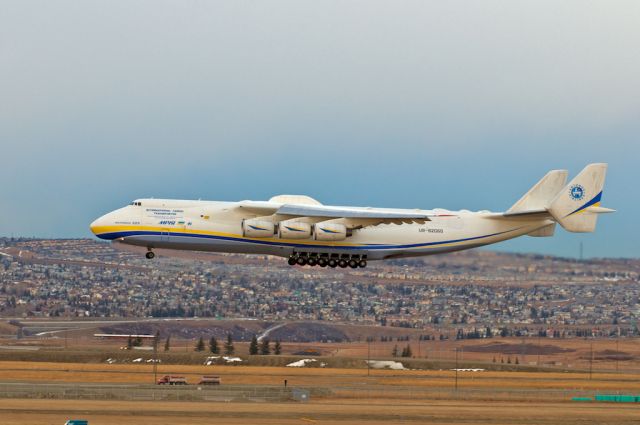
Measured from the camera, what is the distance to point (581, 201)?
50312mm

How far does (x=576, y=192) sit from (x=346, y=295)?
39171 mm

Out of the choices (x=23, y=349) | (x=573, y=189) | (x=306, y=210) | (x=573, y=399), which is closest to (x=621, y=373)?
(x=573, y=399)

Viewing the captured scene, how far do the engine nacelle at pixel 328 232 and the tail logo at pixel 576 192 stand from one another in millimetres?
9113

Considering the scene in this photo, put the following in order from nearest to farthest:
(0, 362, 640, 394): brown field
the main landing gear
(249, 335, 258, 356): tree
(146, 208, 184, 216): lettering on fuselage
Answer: (146, 208, 184, 216): lettering on fuselage, the main landing gear, (0, 362, 640, 394): brown field, (249, 335, 258, 356): tree

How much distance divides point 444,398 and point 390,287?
36.5 m

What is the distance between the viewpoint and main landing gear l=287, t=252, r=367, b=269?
49312mm

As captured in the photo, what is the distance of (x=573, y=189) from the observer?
50.4 meters

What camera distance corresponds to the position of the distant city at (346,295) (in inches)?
3118

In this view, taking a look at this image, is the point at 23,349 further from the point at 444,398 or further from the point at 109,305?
the point at 444,398

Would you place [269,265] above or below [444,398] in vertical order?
above

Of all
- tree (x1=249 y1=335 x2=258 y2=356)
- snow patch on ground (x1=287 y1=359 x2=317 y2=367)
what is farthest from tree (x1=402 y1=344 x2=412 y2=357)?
tree (x1=249 y1=335 x2=258 y2=356)

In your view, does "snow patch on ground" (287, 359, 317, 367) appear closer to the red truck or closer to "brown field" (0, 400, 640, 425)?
the red truck

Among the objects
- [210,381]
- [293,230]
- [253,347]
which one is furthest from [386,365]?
[293,230]

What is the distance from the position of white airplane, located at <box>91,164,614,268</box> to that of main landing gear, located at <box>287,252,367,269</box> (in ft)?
0.12
